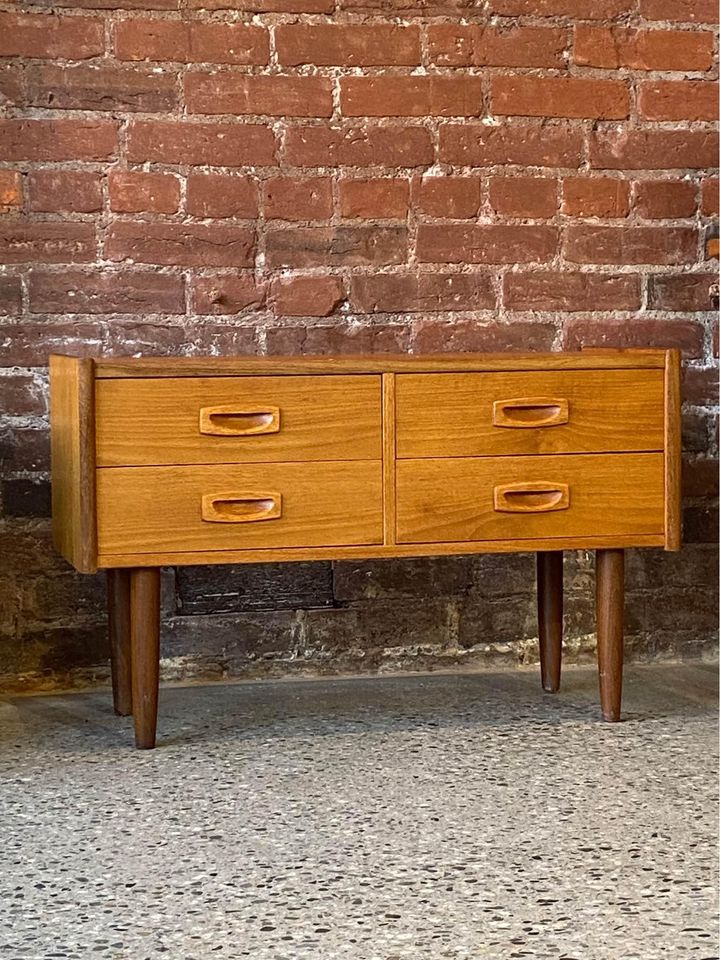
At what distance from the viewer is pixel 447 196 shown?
10.6 ft

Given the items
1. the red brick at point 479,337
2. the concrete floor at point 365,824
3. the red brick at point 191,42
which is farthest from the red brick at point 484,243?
the concrete floor at point 365,824

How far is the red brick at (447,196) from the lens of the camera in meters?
3.23

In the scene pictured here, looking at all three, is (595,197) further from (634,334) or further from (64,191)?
(64,191)

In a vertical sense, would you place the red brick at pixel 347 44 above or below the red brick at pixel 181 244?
above

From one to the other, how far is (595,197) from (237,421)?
3.86 ft

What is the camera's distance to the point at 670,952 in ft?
5.75

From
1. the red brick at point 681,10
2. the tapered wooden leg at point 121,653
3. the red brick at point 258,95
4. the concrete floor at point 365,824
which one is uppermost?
the red brick at point 681,10

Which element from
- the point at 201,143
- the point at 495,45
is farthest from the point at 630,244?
the point at 201,143

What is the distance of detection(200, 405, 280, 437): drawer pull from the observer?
2.62 meters

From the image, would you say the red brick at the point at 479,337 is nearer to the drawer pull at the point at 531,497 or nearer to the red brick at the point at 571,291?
the red brick at the point at 571,291

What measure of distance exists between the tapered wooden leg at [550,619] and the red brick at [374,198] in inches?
33.9

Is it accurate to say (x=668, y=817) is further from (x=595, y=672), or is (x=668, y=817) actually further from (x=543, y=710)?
(x=595, y=672)

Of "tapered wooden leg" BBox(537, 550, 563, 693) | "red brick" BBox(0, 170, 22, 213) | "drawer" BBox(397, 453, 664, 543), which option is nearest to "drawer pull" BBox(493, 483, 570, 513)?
"drawer" BBox(397, 453, 664, 543)

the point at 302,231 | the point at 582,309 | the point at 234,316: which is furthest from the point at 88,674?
the point at 582,309
